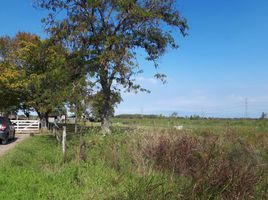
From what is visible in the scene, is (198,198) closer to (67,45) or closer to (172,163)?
(172,163)

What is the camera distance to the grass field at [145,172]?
8594 millimetres

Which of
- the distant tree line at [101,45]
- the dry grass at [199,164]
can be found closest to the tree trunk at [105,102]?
the distant tree line at [101,45]

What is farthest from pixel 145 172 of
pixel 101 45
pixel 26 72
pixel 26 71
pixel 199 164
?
pixel 26 71

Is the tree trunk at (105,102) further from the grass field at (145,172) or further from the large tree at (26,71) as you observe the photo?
the grass field at (145,172)

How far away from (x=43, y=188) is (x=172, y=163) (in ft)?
11.7

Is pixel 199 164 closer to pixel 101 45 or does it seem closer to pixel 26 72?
pixel 101 45

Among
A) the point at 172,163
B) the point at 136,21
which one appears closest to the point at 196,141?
the point at 172,163

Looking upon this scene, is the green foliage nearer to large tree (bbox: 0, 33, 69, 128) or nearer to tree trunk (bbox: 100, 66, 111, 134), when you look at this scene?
large tree (bbox: 0, 33, 69, 128)

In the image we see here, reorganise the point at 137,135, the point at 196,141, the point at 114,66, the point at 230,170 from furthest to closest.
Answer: the point at 114,66, the point at 137,135, the point at 196,141, the point at 230,170

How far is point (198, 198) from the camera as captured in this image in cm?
834

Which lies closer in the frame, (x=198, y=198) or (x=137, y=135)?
(x=198, y=198)

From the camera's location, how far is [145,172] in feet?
35.0

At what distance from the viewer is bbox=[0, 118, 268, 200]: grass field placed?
8.59 metres

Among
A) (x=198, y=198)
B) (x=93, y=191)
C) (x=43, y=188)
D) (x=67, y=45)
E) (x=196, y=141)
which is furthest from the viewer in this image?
(x=67, y=45)
